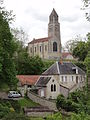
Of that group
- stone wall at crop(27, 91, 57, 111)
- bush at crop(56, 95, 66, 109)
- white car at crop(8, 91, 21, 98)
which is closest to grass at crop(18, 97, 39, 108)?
stone wall at crop(27, 91, 57, 111)

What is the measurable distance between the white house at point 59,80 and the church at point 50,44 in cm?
3448

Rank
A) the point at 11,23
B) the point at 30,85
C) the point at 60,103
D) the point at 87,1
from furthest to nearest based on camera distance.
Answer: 1. the point at 30,85
2. the point at 60,103
3. the point at 11,23
4. the point at 87,1

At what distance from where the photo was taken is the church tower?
98.5 meters

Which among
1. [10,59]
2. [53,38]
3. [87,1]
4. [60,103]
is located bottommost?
[60,103]

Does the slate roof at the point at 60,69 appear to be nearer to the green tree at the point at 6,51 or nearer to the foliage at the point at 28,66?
the foliage at the point at 28,66

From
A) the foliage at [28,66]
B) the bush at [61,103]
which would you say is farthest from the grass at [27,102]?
the foliage at [28,66]

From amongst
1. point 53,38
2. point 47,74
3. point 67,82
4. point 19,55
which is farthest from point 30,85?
point 53,38

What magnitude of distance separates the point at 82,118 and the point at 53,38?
3251 inches

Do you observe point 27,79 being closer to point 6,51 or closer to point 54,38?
point 6,51

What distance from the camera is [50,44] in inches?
3863

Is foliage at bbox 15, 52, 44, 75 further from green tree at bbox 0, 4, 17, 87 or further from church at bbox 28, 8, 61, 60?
church at bbox 28, 8, 61, 60

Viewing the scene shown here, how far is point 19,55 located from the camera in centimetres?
6625

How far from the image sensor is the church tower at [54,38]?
9850 centimetres

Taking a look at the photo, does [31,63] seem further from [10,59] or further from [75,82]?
[10,59]
